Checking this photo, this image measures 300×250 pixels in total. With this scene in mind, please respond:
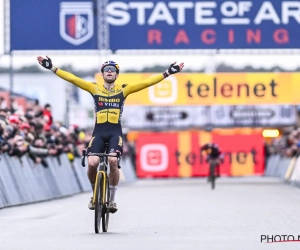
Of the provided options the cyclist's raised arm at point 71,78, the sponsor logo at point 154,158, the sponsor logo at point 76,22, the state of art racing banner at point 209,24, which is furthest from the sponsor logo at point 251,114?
the cyclist's raised arm at point 71,78

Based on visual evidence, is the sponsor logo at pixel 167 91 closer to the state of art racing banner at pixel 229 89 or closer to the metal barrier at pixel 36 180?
the state of art racing banner at pixel 229 89

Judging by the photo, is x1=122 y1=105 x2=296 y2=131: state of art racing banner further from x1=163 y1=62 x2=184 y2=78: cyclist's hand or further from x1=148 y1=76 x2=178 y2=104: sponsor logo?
x1=163 y1=62 x2=184 y2=78: cyclist's hand

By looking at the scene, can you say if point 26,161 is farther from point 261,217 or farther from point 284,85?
point 284,85

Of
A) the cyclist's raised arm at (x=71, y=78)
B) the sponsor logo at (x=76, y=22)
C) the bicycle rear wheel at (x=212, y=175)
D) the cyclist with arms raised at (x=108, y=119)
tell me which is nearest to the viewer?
the cyclist with arms raised at (x=108, y=119)

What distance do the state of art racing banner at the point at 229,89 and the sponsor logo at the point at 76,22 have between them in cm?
983

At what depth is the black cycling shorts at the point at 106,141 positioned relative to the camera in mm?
13953

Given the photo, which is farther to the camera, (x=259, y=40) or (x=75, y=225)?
(x=259, y=40)

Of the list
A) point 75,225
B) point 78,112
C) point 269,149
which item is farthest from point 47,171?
point 78,112

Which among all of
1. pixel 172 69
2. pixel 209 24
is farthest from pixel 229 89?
pixel 172 69

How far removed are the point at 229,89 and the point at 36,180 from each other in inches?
668

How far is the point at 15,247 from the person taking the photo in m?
11.4

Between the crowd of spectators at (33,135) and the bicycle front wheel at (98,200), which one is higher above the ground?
the crowd of spectators at (33,135)

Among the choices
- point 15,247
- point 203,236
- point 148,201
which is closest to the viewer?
point 15,247

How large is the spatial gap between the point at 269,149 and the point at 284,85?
27.9 m
